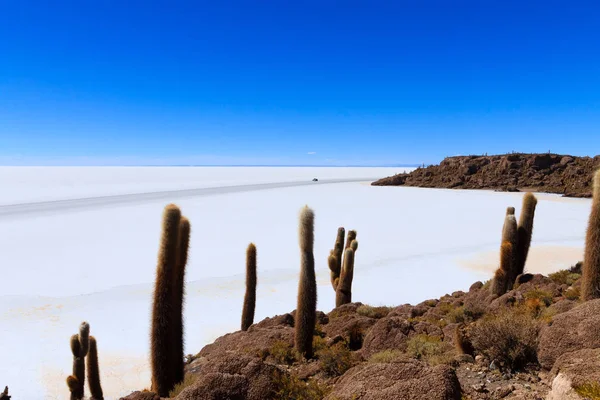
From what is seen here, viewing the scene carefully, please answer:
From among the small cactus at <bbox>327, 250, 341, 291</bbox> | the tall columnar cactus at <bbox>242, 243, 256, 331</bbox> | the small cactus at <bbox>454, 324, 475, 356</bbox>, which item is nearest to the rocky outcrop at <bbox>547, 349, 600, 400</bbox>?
the small cactus at <bbox>454, 324, 475, 356</bbox>

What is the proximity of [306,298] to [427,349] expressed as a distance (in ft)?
7.52

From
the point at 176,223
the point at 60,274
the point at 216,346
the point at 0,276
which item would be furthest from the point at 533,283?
the point at 0,276

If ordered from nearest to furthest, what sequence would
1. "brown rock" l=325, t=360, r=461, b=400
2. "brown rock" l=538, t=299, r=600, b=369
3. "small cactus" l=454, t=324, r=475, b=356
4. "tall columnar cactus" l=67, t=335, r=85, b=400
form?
"brown rock" l=325, t=360, r=461, b=400 < "brown rock" l=538, t=299, r=600, b=369 < "small cactus" l=454, t=324, r=475, b=356 < "tall columnar cactus" l=67, t=335, r=85, b=400

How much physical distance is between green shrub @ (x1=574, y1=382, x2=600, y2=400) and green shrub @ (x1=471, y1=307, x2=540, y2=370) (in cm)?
194

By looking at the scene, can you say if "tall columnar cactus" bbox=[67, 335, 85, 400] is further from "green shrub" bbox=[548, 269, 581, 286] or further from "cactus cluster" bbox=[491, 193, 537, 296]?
"green shrub" bbox=[548, 269, 581, 286]

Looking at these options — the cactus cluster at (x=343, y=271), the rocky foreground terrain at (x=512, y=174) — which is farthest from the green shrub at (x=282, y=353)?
the rocky foreground terrain at (x=512, y=174)

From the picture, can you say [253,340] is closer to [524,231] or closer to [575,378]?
[575,378]

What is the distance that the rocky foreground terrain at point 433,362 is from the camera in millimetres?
3648

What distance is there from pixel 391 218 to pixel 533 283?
21406 mm

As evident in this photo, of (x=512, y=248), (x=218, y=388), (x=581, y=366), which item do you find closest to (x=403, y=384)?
(x=581, y=366)

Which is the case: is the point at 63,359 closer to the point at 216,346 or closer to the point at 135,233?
the point at 216,346

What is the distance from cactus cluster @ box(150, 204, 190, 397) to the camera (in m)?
5.89

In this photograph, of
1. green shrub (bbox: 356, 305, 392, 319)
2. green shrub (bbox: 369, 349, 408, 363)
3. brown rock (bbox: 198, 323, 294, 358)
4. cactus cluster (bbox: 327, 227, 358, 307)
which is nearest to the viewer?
green shrub (bbox: 369, 349, 408, 363)

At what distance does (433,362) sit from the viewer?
538 cm
